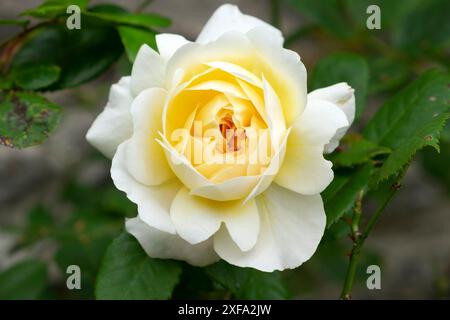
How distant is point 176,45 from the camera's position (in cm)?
77

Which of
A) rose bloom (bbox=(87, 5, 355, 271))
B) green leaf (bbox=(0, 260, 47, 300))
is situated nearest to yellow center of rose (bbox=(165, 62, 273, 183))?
rose bloom (bbox=(87, 5, 355, 271))

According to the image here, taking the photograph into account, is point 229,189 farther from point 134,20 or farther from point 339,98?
point 134,20

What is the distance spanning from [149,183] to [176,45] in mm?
Result: 172

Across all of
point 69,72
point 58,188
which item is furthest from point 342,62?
point 58,188

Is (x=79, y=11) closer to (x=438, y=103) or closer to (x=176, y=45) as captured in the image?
(x=176, y=45)

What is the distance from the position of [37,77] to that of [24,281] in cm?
40

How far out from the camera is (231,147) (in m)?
0.72

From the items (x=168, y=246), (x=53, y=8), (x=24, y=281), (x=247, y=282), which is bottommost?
(x=24, y=281)

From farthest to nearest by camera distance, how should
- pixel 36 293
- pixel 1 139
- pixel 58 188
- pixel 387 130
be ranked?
pixel 58 188 < pixel 36 293 < pixel 387 130 < pixel 1 139

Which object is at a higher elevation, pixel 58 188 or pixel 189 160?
pixel 189 160

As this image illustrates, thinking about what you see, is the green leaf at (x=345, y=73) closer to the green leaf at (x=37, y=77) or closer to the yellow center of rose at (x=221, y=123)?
the yellow center of rose at (x=221, y=123)

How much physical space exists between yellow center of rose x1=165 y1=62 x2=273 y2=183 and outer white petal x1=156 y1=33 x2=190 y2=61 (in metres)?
0.05

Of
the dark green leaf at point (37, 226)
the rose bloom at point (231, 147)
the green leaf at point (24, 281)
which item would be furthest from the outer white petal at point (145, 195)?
the dark green leaf at point (37, 226)

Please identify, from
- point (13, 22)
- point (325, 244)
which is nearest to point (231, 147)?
point (13, 22)
